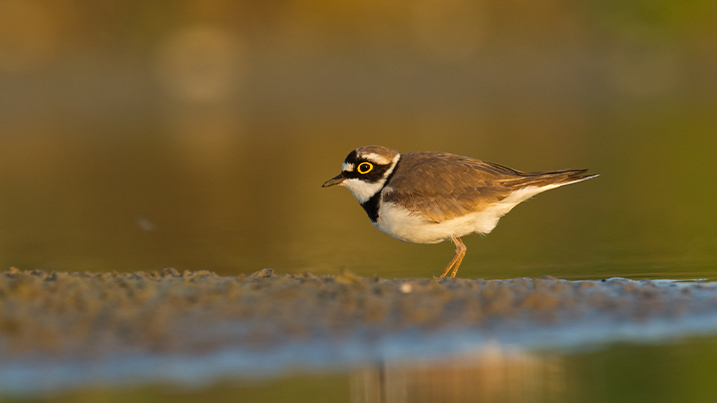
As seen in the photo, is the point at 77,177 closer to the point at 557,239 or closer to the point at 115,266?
the point at 115,266

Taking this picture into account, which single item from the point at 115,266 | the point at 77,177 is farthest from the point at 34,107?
the point at 115,266

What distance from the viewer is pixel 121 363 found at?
5836mm

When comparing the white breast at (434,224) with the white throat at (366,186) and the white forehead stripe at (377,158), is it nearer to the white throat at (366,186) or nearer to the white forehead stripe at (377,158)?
the white throat at (366,186)

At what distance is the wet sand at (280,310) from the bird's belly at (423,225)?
41.6 inches

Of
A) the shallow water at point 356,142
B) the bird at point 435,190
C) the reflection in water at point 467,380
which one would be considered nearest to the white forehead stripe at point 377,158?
the bird at point 435,190

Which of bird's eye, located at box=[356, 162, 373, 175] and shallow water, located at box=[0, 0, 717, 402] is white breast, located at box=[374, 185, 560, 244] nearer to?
bird's eye, located at box=[356, 162, 373, 175]

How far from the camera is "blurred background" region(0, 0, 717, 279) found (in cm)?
1188

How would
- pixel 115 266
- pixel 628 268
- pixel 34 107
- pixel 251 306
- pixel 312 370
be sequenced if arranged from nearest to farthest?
pixel 312 370 → pixel 251 306 → pixel 628 268 → pixel 115 266 → pixel 34 107

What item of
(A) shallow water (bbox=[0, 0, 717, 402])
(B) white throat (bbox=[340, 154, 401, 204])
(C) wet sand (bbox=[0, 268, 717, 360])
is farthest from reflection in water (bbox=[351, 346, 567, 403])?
(B) white throat (bbox=[340, 154, 401, 204])

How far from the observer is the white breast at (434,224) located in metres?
8.67

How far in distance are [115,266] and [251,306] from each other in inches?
185

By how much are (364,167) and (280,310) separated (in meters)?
2.62

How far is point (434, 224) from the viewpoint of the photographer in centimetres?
869

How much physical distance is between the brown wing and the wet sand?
1092 mm
